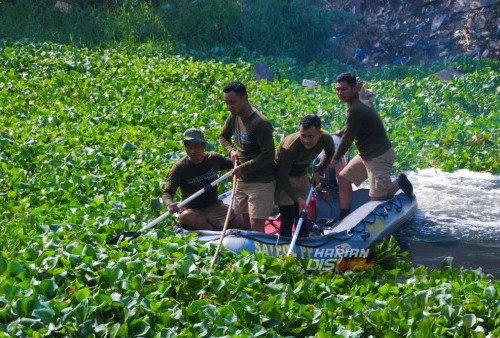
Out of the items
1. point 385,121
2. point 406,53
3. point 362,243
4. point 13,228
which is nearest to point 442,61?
point 406,53

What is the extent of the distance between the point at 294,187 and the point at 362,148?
1.23m

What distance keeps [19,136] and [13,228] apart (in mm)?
3565

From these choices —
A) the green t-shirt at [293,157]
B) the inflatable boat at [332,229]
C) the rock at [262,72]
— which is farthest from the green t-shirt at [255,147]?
the rock at [262,72]

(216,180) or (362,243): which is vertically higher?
(216,180)

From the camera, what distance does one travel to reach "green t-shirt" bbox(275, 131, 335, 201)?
691 centimetres

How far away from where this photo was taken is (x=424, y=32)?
1947cm

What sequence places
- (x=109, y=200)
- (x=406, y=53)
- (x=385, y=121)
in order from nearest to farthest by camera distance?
(x=109, y=200) → (x=385, y=121) → (x=406, y=53)

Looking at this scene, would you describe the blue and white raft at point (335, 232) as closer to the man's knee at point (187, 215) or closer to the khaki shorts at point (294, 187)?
the man's knee at point (187, 215)

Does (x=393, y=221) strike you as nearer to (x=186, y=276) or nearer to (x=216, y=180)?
(x=216, y=180)

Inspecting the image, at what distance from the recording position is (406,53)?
62.7ft

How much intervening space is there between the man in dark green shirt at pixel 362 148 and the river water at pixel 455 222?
0.85 meters

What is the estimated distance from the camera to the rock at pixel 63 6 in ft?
67.4

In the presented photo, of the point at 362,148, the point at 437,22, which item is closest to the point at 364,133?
the point at 362,148

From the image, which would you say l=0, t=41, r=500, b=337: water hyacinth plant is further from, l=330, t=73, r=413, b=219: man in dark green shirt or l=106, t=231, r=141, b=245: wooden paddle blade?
l=330, t=73, r=413, b=219: man in dark green shirt
